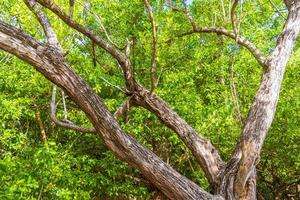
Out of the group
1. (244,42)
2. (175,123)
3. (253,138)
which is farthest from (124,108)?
(244,42)

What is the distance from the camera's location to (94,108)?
535 centimetres

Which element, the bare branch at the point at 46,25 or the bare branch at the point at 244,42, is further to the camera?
the bare branch at the point at 244,42

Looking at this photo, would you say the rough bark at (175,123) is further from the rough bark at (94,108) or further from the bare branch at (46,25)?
the rough bark at (94,108)

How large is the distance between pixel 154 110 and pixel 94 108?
5.47 feet

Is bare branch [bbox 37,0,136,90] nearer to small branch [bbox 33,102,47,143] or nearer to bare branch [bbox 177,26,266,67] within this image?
bare branch [bbox 177,26,266,67]

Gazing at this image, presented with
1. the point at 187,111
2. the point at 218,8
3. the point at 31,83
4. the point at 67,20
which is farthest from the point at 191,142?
the point at 218,8

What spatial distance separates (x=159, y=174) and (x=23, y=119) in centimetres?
598

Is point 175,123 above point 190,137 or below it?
above

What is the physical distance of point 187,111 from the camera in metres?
8.29

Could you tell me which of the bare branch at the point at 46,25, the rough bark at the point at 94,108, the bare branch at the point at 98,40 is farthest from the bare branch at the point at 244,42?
the bare branch at the point at 46,25

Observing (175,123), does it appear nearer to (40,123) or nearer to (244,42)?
(244,42)

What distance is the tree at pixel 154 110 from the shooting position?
5.11 m

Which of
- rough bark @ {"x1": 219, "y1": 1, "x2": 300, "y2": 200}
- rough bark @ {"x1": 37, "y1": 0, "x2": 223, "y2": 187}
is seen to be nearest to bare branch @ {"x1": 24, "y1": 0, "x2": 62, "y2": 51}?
rough bark @ {"x1": 37, "y1": 0, "x2": 223, "y2": 187}

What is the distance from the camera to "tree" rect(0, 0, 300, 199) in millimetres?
5113
